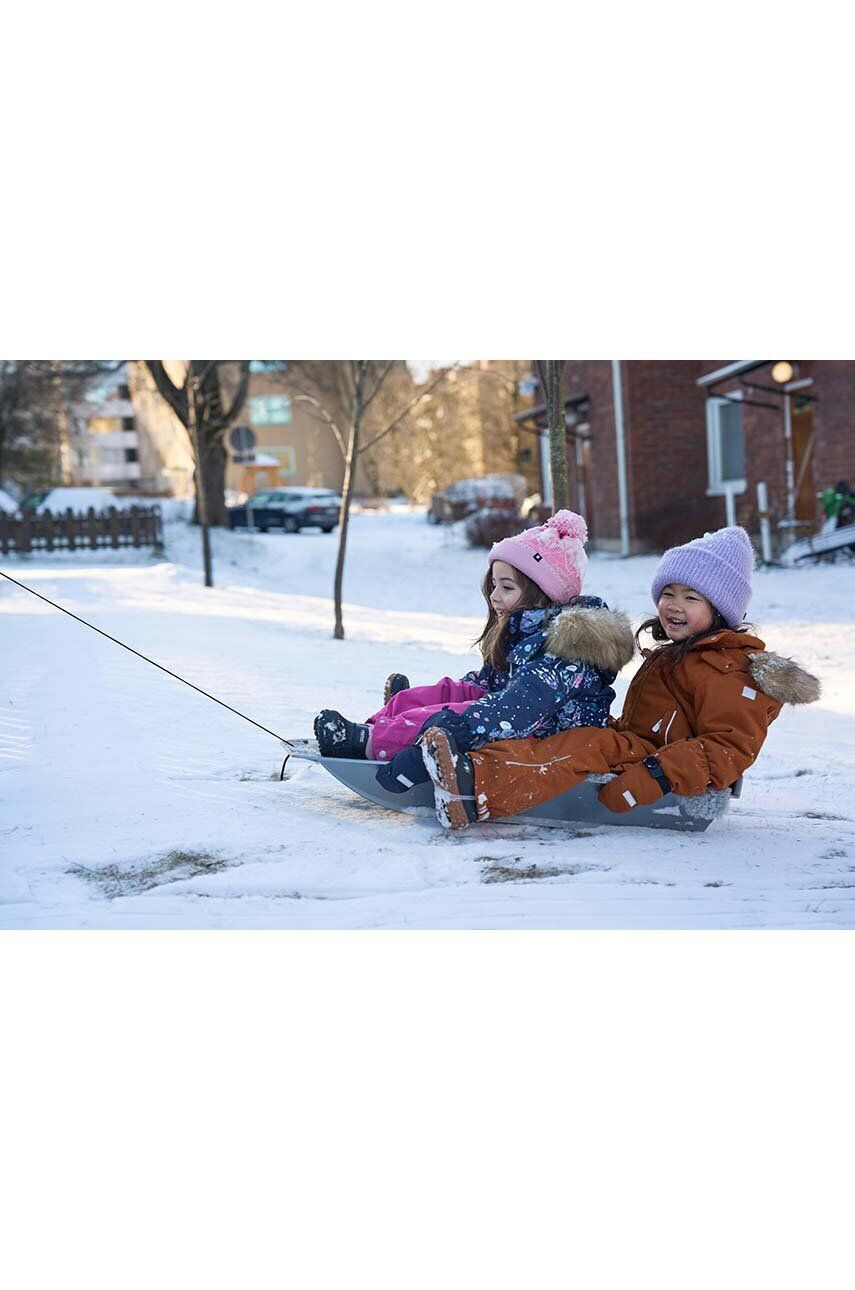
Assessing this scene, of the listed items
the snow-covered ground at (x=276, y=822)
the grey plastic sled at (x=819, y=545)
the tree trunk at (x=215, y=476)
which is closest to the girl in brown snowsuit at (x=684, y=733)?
the snow-covered ground at (x=276, y=822)

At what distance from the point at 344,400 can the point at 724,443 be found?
10.8ft

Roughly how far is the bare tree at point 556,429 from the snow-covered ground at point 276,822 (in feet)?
2.84

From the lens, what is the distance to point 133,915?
247 cm

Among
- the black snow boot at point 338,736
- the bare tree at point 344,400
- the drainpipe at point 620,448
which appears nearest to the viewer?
the black snow boot at point 338,736

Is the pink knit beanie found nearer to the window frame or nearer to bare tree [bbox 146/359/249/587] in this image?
bare tree [bbox 146/359/249/587]

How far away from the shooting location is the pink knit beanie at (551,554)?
293 cm

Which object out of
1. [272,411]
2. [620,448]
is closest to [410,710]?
[620,448]

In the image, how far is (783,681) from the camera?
2.73 meters

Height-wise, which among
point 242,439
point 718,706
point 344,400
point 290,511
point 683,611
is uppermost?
point 344,400

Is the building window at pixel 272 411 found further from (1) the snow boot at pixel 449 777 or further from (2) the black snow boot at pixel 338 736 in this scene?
(1) the snow boot at pixel 449 777

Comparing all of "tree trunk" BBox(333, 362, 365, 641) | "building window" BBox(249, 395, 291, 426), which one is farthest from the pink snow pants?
"building window" BBox(249, 395, 291, 426)

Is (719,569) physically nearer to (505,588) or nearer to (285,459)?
(505,588)
